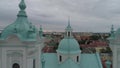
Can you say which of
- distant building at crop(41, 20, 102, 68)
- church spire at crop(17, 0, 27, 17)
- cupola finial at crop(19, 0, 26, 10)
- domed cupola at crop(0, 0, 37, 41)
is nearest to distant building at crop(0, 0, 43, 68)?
domed cupola at crop(0, 0, 37, 41)

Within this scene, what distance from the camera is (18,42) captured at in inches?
814

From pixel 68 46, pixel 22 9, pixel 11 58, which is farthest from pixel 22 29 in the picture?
pixel 68 46

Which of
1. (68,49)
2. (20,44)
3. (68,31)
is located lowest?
(68,49)

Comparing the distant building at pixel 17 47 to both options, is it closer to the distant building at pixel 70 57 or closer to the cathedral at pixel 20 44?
the cathedral at pixel 20 44

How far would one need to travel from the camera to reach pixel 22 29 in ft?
70.2

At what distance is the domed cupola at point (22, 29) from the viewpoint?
2090cm

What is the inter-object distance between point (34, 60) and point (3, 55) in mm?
3251

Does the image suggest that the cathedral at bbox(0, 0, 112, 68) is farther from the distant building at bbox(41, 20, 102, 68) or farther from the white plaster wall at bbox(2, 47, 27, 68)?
the distant building at bbox(41, 20, 102, 68)

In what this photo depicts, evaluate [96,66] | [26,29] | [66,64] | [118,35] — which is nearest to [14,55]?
[26,29]

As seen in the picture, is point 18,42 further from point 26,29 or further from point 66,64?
point 66,64

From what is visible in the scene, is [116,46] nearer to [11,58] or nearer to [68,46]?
[68,46]

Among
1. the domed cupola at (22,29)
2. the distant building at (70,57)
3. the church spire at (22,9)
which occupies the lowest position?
the distant building at (70,57)

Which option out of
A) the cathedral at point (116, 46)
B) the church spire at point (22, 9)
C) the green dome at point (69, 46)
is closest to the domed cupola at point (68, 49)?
the green dome at point (69, 46)

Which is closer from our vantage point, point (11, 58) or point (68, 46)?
point (11, 58)
